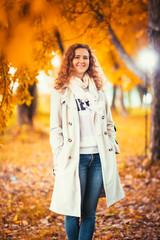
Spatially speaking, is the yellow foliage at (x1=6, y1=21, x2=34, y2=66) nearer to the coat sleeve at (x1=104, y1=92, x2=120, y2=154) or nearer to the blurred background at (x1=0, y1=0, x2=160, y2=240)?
the blurred background at (x1=0, y1=0, x2=160, y2=240)

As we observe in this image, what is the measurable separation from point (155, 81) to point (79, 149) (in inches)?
148

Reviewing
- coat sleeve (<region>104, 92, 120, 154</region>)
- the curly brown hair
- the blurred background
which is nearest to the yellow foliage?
the blurred background

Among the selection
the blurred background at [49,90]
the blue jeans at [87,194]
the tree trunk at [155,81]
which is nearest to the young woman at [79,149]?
the blue jeans at [87,194]

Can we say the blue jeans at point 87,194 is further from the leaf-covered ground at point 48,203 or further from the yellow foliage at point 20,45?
the yellow foliage at point 20,45

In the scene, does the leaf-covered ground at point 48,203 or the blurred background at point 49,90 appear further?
the leaf-covered ground at point 48,203

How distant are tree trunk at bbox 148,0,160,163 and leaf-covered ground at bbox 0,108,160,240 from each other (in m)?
0.46

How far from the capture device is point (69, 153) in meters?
2.41

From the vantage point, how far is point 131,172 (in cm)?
581

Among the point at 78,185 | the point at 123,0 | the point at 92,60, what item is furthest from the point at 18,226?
the point at 123,0

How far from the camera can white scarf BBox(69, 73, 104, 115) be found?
2.53 m

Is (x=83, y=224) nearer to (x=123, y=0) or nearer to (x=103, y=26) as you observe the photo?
(x=103, y=26)

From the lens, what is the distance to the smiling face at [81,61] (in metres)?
2.63

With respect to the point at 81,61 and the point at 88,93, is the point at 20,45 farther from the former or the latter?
the point at 88,93

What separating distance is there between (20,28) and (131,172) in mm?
4490
